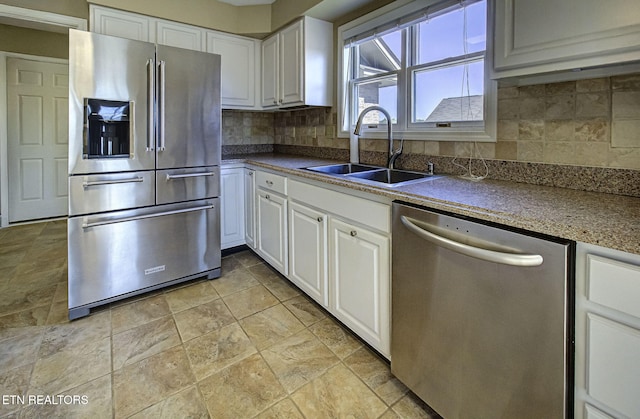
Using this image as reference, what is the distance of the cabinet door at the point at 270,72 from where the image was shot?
3160 mm

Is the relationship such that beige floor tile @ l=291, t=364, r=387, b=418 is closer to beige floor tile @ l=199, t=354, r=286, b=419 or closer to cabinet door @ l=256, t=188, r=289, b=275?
beige floor tile @ l=199, t=354, r=286, b=419

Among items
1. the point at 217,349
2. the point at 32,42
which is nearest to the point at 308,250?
the point at 217,349

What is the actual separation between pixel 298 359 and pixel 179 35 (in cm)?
281

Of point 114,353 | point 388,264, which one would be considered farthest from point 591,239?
point 114,353

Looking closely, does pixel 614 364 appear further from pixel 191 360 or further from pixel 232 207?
pixel 232 207

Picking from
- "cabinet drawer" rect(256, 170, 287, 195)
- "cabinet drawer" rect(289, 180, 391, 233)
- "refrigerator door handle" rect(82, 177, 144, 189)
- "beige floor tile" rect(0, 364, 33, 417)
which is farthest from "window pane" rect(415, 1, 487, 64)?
"beige floor tile" rect(0, 364, 33, 417)

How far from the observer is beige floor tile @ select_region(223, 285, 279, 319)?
7.30ft

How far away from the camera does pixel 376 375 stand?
1637 millimetres

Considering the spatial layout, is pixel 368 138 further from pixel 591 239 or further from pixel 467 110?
pixel 591 239

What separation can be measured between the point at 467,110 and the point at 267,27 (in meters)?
2.10

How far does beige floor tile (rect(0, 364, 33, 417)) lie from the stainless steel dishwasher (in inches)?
65.2

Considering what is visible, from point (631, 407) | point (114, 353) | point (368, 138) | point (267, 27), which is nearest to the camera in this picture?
point (631, 407)

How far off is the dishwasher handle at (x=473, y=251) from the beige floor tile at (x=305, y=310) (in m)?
1.04

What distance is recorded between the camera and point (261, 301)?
2.36 metres
